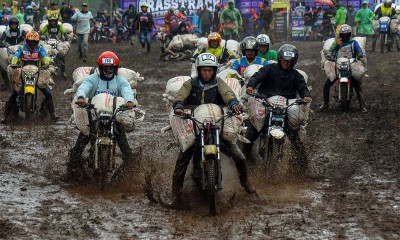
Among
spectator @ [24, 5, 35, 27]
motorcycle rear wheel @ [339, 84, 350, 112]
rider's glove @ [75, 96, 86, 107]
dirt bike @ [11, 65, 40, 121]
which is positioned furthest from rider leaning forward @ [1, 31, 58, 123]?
spectator @ [24, 5, 35, 27]

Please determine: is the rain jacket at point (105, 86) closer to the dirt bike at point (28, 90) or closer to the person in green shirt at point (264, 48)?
the person in green shirt at point (264, 48)

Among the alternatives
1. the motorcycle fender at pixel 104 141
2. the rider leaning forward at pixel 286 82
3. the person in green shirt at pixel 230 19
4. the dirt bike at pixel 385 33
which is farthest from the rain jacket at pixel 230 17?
the motorcycle fender at pixel 104 141

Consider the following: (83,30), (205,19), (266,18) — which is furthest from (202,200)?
(205,19)

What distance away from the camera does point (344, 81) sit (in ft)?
60.7

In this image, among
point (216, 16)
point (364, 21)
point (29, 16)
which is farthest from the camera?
point (216, 16)

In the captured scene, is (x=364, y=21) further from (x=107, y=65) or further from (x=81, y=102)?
(x=81, y=102)

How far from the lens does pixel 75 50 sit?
1410 inches

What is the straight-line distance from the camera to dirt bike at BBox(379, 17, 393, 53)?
29.7 metres

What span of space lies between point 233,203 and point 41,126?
27.0ft

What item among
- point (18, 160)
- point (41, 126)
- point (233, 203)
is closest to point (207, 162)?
point (233, 203)

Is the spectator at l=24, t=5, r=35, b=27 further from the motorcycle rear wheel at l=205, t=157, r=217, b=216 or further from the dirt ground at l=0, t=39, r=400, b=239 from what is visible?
the motorcycle rear wheel at l=205, t=157, r=217, b=216

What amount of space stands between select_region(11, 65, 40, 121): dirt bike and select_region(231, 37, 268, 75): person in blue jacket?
14.9 feet

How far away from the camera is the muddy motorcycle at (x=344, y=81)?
60.4 feet

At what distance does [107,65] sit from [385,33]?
65.6 ft
